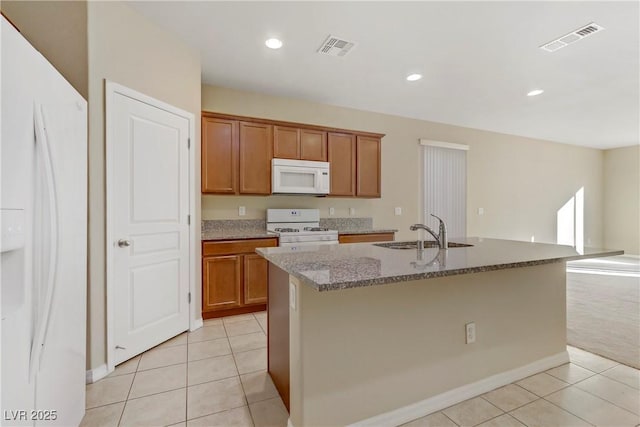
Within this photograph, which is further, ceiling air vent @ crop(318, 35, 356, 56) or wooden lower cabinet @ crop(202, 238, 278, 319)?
wooden lower cabinet @ crop(202, 238, 278, 319)

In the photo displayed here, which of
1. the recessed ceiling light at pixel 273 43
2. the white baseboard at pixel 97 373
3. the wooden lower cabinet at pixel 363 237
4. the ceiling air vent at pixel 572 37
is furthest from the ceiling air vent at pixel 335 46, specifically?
the white baseboard at pixel 97 373

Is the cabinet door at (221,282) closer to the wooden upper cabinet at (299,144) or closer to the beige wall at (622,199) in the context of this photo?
the wooden upper cabinet at (299,144)

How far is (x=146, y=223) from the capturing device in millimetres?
2457

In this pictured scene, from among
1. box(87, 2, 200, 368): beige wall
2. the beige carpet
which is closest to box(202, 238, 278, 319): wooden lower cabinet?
box(87, 2, 200, 368): beige wall

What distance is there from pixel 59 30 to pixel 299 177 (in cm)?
249

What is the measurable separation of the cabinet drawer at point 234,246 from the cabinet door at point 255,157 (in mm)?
639

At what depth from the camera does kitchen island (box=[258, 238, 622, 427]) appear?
4.71 ft

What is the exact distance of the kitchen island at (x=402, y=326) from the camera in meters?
1.44

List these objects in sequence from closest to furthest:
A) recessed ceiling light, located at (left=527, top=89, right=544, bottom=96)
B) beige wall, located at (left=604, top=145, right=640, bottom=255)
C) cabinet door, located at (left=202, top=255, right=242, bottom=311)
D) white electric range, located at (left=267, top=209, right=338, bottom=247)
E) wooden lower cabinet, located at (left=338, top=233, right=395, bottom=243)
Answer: cabinet door, located at (left=202, top=255, right=242, bottom=311) → white electric range, located at (left=267, top=209, right=338, bottom=247) → wooden lower cabinet, located at (left=338, top=233, right=395, bottom=243) → recessed ceiling light, located at (left=527, top=89, right=544, bottom=96) → beige wall, located at (left=604, top=145, right=640, bottom=255)

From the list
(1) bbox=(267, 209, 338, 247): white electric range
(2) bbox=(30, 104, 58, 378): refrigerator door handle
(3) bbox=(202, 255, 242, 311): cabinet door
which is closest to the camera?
(2) bbox=(30, 104, 58, 378): refrigerator door handle

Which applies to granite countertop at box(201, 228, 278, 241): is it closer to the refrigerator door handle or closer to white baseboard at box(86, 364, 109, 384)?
white baseboard at box(86, 364, 109, 384)

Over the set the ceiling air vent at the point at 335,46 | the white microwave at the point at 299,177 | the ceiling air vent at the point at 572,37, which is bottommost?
the white microwave at the point at 299,177

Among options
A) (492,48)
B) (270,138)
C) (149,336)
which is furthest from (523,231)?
(149,336)

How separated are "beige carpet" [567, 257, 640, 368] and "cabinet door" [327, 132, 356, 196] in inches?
110
